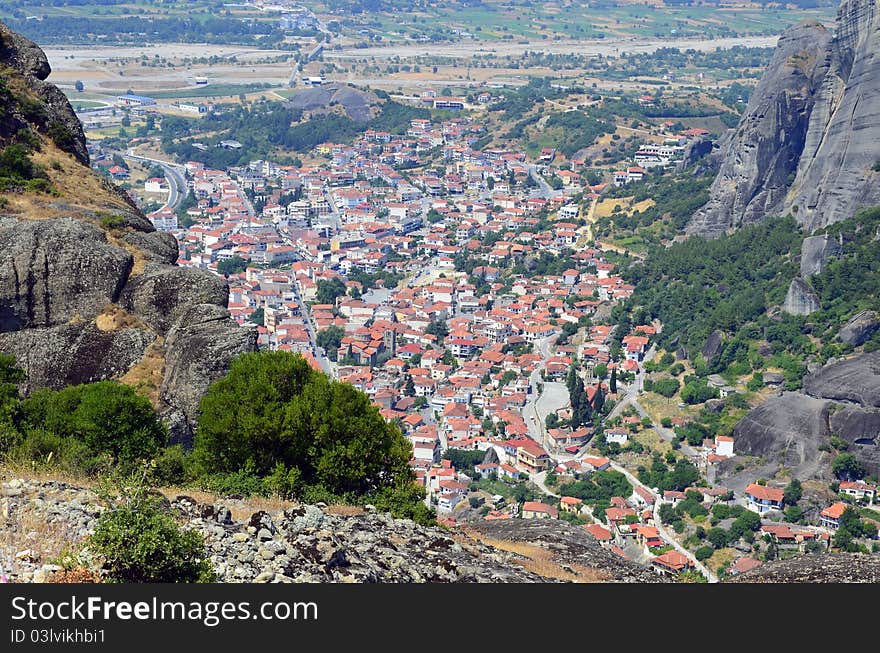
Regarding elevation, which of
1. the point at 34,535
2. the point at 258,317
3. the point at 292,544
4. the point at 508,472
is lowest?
the point at 258,317

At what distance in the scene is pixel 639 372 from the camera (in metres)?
52.2

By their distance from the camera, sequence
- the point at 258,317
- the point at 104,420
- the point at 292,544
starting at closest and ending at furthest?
the point at 292,544
the point at 104,420
the point at 258,317

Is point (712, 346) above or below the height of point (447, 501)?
above

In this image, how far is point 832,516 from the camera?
119 ft

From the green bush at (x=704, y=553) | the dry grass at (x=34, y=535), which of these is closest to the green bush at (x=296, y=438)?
the dry grass at (x=34, y=535)

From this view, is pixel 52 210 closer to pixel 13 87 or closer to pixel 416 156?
pixel 13 87

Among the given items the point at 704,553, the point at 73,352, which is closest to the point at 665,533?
the point at 704,553

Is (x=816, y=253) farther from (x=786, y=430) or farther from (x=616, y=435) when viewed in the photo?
(x=616, y=435)

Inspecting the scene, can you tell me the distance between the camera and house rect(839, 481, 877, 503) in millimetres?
37969

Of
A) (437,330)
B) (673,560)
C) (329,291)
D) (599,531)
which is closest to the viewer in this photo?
(673,560)

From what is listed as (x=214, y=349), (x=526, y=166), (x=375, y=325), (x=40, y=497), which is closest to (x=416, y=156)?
(x=526, y=166)

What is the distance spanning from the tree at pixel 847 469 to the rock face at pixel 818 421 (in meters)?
0.33

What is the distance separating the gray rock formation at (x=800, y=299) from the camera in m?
50.5

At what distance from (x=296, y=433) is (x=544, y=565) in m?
3.87
